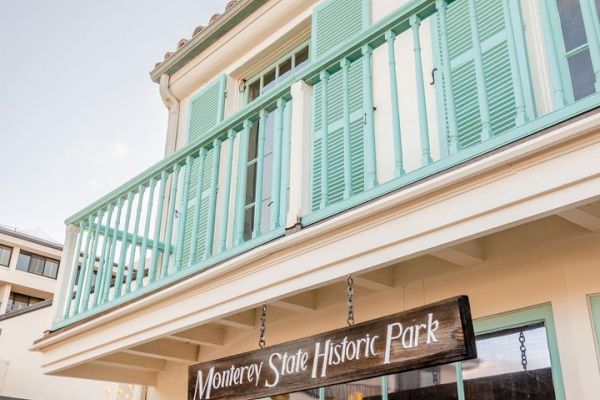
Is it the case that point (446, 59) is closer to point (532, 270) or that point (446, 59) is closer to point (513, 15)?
point (513, 15)

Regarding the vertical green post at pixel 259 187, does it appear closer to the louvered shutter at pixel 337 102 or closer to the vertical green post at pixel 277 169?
the vertical green post at pixel 277 169

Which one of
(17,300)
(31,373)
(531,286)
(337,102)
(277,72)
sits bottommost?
(531,286)

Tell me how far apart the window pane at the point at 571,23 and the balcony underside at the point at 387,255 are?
1247 millimetres

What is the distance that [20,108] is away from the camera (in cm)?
1296

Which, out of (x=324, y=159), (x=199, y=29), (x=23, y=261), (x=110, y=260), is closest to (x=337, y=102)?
(x=324, y=159)

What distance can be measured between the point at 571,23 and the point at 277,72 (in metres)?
3.38

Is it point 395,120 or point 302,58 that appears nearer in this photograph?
point 395,120

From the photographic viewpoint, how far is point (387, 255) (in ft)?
10.5

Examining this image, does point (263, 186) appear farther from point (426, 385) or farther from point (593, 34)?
point (593, 34)

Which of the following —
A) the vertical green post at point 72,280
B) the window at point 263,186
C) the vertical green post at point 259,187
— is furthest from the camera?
the window at point 263,186

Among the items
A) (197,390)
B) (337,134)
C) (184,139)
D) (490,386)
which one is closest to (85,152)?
(184,139)

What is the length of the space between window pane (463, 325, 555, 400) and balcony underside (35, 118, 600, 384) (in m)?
0.21

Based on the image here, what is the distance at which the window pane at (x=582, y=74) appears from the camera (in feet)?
12.0

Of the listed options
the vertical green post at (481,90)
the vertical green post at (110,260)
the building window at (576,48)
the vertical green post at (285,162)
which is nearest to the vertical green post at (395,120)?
the vertical green post at (481,90)
